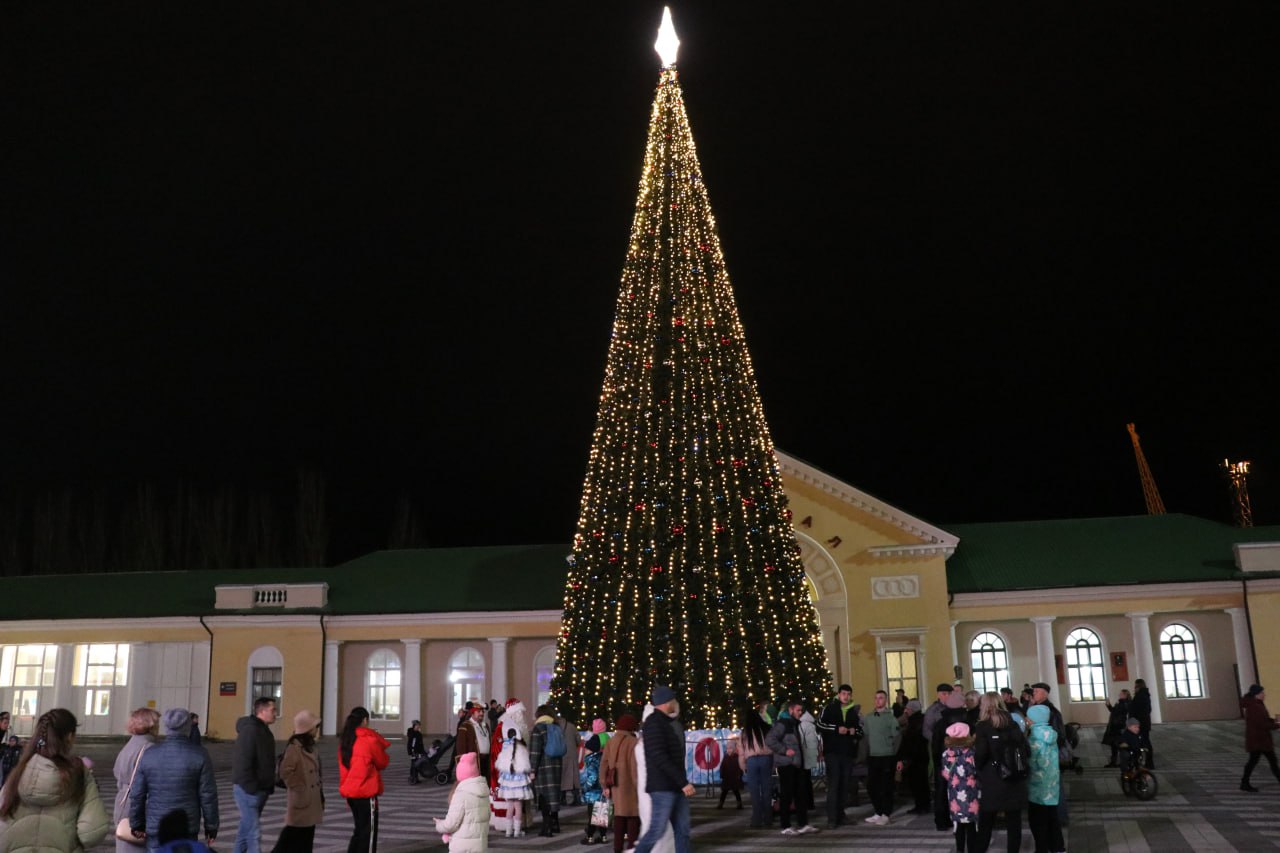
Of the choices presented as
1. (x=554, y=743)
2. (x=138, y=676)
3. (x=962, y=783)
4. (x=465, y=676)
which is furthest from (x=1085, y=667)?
(x=138, y=676)

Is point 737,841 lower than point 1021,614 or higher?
lower

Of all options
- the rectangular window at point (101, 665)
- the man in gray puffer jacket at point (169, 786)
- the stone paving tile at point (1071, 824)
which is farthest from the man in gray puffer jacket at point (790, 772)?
the rectangular window at point (101, 665)

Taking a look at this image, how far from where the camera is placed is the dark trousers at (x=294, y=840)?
376 inches

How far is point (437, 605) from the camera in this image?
3525cm

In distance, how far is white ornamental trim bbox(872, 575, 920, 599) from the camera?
106ft

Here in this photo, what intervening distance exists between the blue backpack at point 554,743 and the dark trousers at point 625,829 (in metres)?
2.58

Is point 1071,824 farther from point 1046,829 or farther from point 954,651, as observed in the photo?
point 954,651

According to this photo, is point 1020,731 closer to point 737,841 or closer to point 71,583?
point 737,841

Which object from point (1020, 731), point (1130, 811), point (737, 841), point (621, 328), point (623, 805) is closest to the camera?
point (1020, 731)

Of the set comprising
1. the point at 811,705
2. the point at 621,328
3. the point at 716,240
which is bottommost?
the point at 811,705

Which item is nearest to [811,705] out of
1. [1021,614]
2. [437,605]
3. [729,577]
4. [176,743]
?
[729,577]

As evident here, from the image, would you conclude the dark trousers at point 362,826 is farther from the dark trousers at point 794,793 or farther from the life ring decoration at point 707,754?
the life ring decoration at point 707,754

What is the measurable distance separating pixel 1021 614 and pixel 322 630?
22.3 metres

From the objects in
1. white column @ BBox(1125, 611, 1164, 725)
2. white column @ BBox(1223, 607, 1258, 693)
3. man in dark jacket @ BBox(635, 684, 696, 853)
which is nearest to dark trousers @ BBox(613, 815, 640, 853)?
man in dark jacket @ BBox(635, 684, 696, 853)
